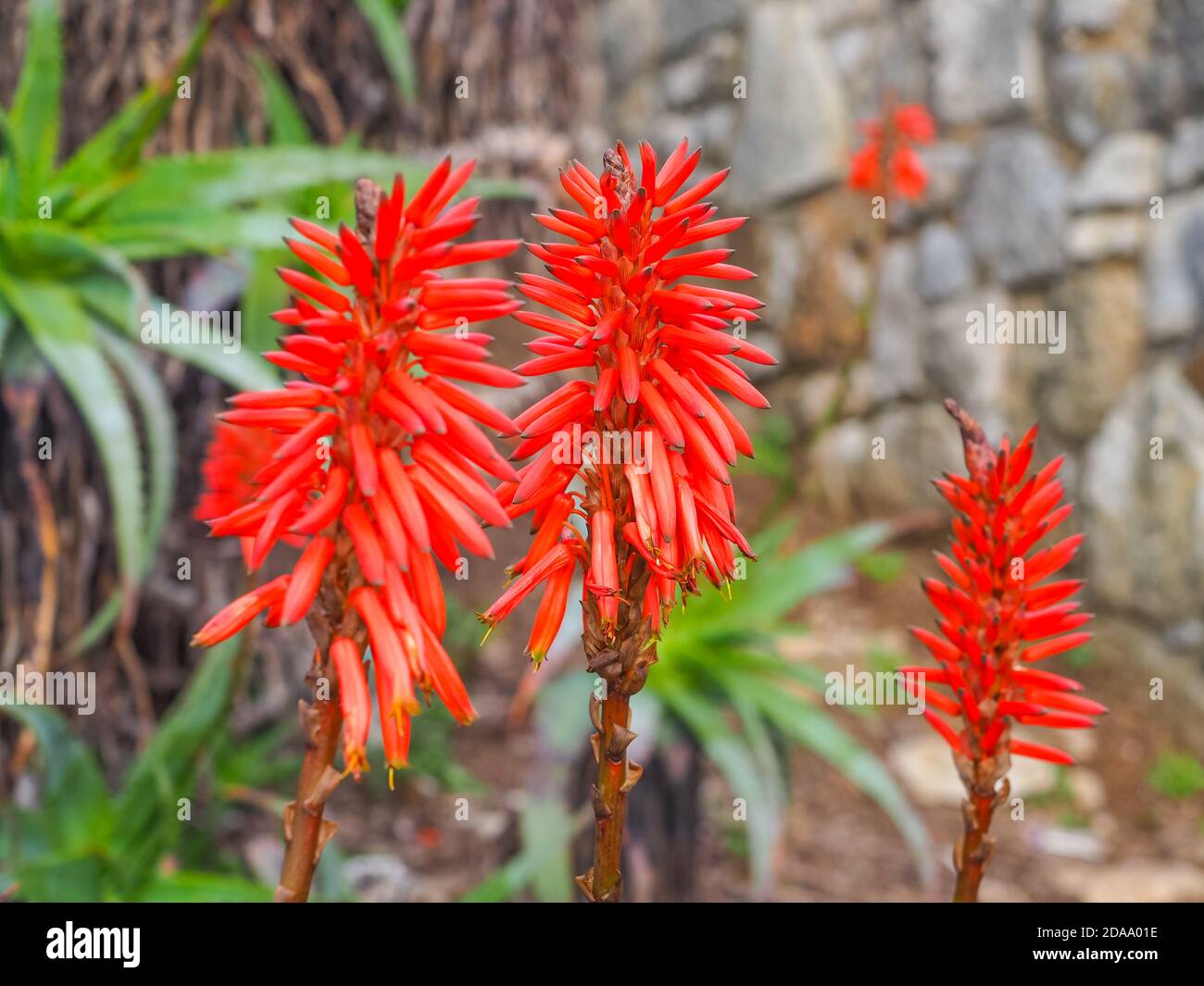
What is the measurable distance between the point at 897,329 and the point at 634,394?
14.4 ft

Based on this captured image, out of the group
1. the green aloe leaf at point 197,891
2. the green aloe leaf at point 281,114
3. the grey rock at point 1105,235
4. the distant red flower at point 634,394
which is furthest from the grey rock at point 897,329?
the distant red flower at point 634,394

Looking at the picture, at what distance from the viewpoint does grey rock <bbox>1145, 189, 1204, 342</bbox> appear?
11.5 feet

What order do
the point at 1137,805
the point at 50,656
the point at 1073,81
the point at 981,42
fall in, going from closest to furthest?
the point at 50,656, the point at 1137,805, the point at 1073,81, the point at 981,42

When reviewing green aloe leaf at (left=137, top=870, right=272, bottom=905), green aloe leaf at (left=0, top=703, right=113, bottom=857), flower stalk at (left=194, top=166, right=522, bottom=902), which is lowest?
green aloe leaf at (left=137, top=870, right=272, bottom=905)

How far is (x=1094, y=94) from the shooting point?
3.84m

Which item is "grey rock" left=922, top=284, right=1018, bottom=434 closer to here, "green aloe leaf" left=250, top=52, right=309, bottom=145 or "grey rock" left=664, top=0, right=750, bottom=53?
"grey rock" left=664, top=0, right=750, bottom=53

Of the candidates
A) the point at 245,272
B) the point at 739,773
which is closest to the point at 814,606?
the point at 739,773

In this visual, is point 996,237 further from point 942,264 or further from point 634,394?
point 634,394

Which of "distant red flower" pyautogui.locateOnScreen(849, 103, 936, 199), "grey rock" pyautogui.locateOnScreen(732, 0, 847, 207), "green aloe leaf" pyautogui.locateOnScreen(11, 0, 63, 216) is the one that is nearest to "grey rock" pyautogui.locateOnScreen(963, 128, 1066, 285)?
"distant red flower" pyautogui.locateOnScreen(849, 103, 936, 199)

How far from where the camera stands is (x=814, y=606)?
4652mm

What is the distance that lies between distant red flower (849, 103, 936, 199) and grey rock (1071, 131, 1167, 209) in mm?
652
